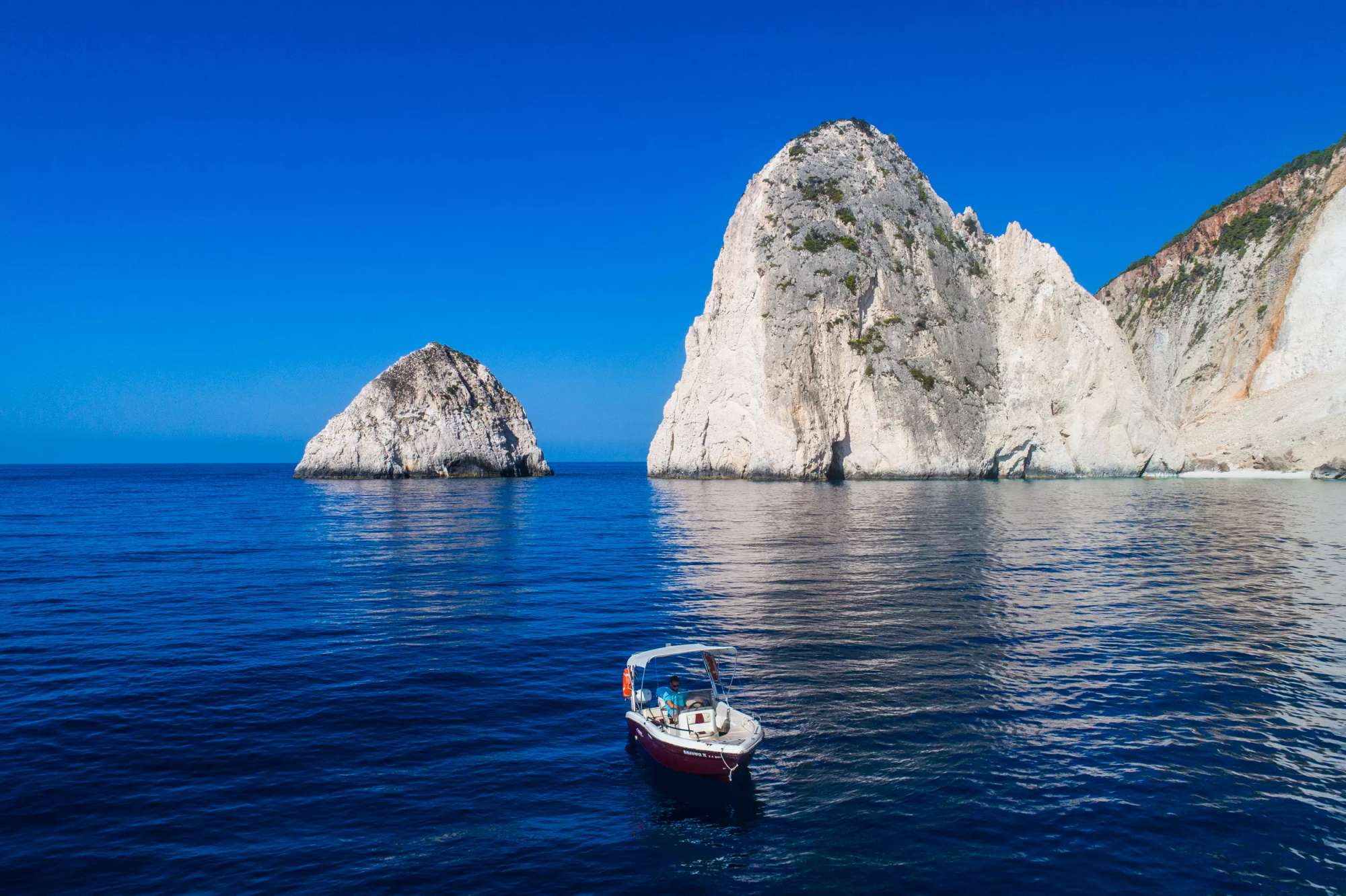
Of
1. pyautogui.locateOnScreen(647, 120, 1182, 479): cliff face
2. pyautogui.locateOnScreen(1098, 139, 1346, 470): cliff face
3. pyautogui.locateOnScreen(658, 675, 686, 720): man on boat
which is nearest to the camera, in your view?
pyautogui.locateOnScreen(658, 675, 686, 720): man on boat

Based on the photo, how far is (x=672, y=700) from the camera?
1653 cm

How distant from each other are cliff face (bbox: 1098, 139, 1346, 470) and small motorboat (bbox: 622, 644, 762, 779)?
102109mm

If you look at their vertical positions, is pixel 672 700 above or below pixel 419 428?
below

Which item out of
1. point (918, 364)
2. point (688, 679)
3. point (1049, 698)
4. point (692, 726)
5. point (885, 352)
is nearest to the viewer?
point (692, 726)

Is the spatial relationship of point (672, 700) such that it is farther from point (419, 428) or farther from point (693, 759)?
point (419, 428)

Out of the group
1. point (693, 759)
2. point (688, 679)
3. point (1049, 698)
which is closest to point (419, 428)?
point (688, 679)

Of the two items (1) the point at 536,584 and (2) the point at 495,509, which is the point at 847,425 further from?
(1) the point at 536,584

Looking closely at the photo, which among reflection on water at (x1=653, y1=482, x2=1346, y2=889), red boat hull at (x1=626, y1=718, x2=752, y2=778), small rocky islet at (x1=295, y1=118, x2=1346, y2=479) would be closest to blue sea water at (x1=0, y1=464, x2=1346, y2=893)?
reflection on water at (x1=653, y1=482, x2=1346, y2=889)

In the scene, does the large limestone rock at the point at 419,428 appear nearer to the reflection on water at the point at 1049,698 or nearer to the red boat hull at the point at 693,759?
the reflection on water at the point at 1049,698

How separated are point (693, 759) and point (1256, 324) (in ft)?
406

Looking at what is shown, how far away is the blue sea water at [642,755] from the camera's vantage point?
481 inches

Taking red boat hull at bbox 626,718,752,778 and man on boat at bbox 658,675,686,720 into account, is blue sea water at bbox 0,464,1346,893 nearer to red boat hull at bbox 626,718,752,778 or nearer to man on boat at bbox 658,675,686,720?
red boat hull at bbox 626,718,752,778

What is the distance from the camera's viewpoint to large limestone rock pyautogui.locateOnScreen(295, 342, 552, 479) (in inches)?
4409

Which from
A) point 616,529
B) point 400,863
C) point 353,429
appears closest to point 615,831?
point 400,863
